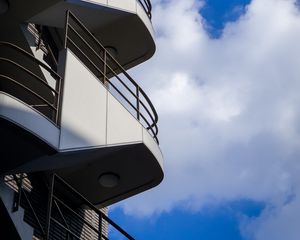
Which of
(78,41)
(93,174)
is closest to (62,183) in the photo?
(93,174)

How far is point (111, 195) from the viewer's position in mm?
13133

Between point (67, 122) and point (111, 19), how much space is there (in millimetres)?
4670

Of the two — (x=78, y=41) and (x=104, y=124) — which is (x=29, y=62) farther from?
(x=78, y=41)

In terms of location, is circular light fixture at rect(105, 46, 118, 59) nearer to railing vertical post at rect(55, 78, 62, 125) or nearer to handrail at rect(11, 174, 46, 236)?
handrail at rect(11, 174, 46, 236)

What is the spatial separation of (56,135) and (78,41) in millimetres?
5007

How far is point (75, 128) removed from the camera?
990 cm

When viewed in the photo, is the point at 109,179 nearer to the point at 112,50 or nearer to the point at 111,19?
the point at 111,19

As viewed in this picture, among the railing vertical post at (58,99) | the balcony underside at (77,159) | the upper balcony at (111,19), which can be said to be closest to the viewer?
the balcony underside at (77,159)

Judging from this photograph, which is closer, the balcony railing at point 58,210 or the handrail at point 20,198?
the handrail at point 20,198

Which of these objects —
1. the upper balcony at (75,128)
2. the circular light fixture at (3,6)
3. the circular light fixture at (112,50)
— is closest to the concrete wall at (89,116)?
the upper balcony at (75,128)

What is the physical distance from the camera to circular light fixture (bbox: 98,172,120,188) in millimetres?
12455

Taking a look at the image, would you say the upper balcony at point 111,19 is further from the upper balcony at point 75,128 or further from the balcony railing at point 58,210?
the balcony railing at point 58,210

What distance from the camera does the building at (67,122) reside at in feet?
30.6

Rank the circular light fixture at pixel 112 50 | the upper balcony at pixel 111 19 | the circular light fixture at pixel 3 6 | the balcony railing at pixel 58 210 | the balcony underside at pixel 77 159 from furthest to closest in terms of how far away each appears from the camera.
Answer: the circular light fixture at pixel 112 50
the upper balcony at pixel 111 19
the circular light fixture at pixel 3 6
the balcony railing at pixel 58 210
the balcony underside at pixel 77 159
